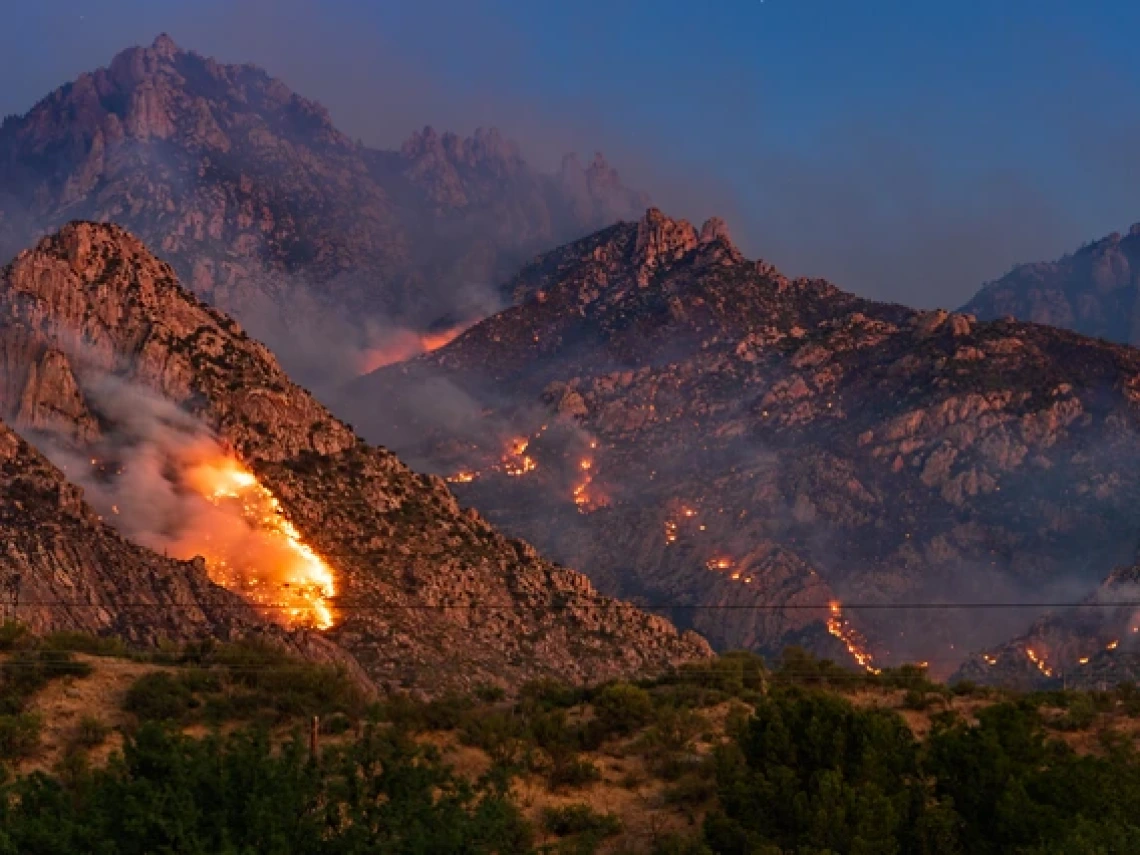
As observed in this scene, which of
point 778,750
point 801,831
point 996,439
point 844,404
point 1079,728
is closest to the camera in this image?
point 801,831

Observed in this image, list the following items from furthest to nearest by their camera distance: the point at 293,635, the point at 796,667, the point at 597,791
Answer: the point at 293,635 → the point at 796,667 → the point at 597,791

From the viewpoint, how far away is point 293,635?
197 feet

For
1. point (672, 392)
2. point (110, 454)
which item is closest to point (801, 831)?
point (110, 454)

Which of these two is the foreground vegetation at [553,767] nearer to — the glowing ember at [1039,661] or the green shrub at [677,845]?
the green shrub at [677,845]

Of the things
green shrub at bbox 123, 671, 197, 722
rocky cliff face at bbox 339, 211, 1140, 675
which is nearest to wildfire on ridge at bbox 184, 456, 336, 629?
green shrub at bbox 123, 671, 197, 722

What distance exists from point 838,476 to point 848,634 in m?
30.1

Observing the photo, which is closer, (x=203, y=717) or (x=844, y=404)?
(x=203, y=717)

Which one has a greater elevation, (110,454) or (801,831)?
(110,454)

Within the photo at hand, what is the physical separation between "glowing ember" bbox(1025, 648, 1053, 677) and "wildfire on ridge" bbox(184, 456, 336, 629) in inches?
2532

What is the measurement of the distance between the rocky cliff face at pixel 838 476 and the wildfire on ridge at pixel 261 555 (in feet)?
217

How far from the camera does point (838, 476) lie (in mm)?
161125

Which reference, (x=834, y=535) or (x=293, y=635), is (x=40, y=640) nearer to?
(x=293, y=635)

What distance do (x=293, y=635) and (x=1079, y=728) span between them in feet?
121

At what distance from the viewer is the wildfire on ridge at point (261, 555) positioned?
71062 millimetres
